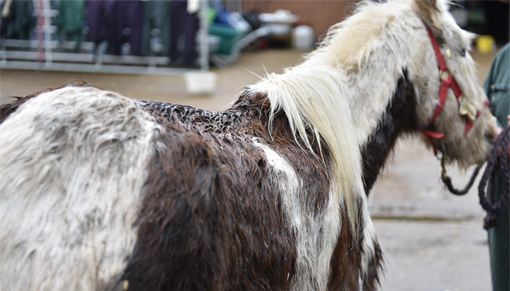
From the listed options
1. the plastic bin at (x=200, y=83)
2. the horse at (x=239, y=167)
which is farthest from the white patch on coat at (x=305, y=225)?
the plastic bin at (x=200, y=83)

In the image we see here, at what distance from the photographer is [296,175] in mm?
1514

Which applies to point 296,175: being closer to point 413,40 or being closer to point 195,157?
point 195,157

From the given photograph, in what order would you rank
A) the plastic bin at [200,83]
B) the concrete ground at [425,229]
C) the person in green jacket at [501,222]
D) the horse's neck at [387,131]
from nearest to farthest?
the horse's neck at [387,131] → the person in green jacket at [501,222] → the concrete ground at [425,229] → the plastic bin at [200,83]

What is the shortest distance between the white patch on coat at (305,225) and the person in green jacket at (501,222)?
1469mm

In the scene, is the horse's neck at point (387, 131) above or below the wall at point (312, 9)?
below

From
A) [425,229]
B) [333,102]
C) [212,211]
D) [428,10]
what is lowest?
[425,229]

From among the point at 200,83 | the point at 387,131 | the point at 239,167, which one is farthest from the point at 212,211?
the point at 200,83

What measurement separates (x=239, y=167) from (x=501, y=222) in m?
1.99

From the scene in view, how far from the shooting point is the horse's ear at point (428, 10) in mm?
2059

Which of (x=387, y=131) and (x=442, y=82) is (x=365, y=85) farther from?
(x=442, y=82)

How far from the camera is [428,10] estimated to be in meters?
2.07

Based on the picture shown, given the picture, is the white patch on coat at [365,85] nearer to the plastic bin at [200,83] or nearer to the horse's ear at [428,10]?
the horse's ear at [428,10]

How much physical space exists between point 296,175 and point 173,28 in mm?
8009

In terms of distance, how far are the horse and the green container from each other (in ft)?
27.6
